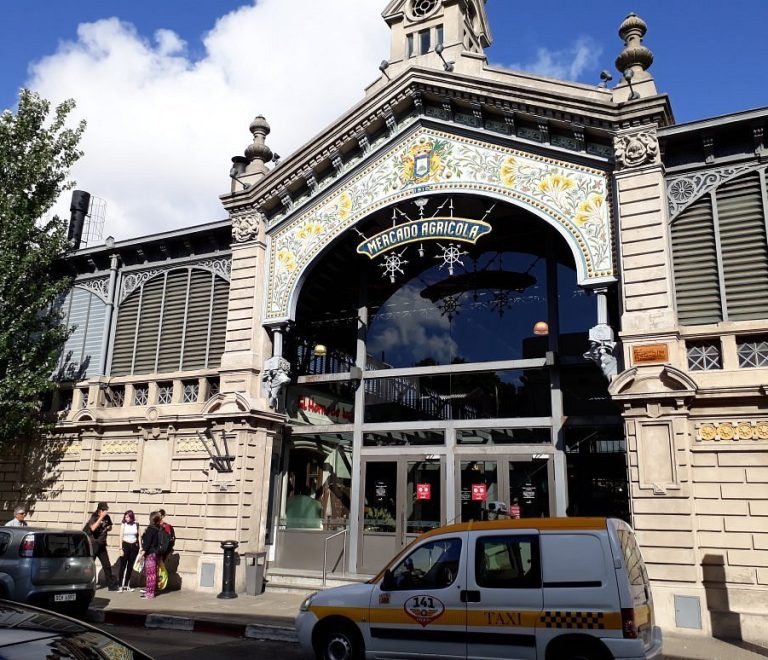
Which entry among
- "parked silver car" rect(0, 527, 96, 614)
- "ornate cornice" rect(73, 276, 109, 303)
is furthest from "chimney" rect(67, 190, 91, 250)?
"parked silver car" rect(0, 527, 96, 614)

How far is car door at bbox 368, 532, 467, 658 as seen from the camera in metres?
7.73

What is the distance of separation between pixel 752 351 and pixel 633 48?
6.60 meters

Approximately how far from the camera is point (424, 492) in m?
15.2

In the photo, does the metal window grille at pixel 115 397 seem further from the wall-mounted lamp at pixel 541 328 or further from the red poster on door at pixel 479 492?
the wall-mounted lamp at pixel 541 328

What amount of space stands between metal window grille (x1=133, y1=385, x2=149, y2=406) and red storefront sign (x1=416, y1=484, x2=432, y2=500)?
7.90 meters

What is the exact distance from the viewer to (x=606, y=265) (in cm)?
1319

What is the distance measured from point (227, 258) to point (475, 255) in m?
6.61

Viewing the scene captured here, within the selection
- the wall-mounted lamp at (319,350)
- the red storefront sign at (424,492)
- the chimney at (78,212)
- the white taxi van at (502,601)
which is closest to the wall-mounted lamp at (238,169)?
the wall-mounted lamp at (319,350)

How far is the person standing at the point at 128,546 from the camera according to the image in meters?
15.4

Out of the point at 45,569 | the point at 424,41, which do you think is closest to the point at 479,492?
the point at 45,569

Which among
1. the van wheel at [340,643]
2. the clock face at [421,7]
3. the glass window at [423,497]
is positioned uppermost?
the clock face at [421,7]

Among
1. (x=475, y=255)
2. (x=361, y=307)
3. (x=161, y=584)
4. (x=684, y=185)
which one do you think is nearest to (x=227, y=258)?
(x=361, y=307)

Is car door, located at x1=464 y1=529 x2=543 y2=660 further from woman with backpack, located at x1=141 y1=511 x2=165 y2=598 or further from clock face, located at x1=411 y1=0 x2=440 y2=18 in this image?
clock face, located at x1=411 y1=0 x2=440 y2=18

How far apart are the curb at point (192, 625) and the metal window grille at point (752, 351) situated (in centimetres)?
898
